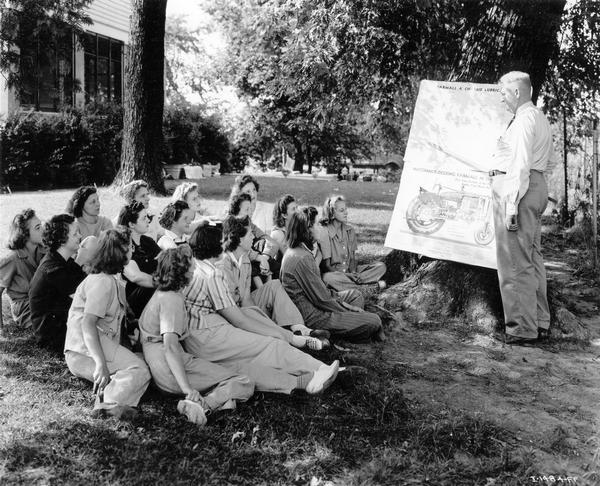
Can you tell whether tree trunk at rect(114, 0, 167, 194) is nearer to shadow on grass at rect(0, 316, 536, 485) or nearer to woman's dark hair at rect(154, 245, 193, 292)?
shadow on grass at rect(0, 316, 536, 485)

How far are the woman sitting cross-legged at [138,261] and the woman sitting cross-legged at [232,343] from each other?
0.56m

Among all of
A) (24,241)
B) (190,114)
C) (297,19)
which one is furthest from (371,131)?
(190,114)

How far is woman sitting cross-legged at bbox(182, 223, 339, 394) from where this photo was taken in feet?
14.2

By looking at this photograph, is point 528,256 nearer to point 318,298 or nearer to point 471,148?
point 471,148

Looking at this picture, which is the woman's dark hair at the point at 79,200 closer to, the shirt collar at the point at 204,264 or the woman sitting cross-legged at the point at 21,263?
the woman sitting cross-legged at the point at 21,263

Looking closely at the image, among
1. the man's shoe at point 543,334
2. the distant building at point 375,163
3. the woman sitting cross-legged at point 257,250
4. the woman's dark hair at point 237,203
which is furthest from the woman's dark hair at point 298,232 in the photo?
the distant building at point 375,163

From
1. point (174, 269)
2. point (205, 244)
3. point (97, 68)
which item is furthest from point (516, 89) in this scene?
point (97, 68)

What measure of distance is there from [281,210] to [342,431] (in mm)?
3238

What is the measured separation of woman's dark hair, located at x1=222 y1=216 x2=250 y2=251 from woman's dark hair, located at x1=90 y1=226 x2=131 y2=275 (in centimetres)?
106

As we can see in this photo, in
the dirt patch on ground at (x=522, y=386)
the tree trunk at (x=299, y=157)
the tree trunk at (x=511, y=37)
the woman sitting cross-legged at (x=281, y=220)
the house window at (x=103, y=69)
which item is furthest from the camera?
the tree trunk at (x=299, y=157)

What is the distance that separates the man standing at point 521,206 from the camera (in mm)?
5480

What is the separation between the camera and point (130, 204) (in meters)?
5.52

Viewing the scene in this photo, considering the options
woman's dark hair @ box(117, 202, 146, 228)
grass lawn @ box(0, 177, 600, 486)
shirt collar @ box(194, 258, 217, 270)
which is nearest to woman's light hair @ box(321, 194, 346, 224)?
grass lawn @ box(0, 177, 600, 486)

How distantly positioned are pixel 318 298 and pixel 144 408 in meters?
2.03
